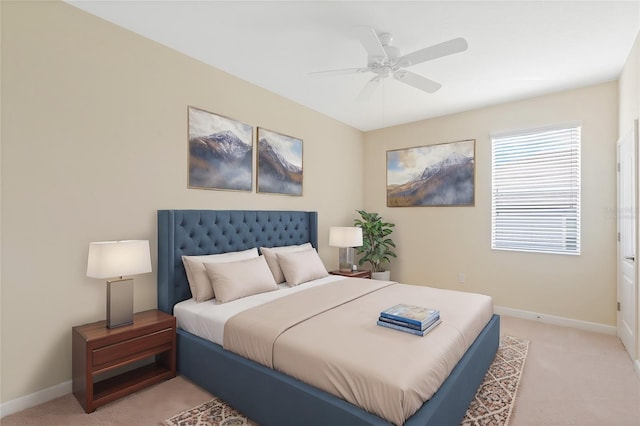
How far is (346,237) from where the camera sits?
172 inches

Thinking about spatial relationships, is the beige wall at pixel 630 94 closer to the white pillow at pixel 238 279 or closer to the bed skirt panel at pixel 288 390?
the bed skirt panel at pixel 288 390

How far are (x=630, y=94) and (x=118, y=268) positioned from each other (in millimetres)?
4607

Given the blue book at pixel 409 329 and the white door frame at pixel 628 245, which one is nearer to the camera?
the blue book at pixel 409 329

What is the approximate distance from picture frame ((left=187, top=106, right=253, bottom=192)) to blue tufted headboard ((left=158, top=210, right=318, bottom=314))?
1.08 feet

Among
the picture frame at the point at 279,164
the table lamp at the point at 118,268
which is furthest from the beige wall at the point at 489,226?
the table lamp at the point at 118,268

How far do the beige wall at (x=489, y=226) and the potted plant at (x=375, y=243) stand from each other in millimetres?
217

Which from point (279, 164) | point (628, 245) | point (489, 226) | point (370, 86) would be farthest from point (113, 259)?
point (628, 245)

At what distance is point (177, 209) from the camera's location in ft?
9.87

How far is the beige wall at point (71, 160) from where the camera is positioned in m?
2.11

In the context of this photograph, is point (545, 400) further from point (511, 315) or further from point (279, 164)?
point (279, 164)

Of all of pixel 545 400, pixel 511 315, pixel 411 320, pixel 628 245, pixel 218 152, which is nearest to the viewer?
pixel 411 320

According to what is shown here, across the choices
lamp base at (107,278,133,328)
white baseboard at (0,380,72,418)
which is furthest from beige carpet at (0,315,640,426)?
lamp base at (107,278,133,328)

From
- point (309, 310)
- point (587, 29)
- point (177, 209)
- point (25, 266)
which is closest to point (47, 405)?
point (25, 266)

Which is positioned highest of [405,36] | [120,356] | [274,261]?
[405,36]
